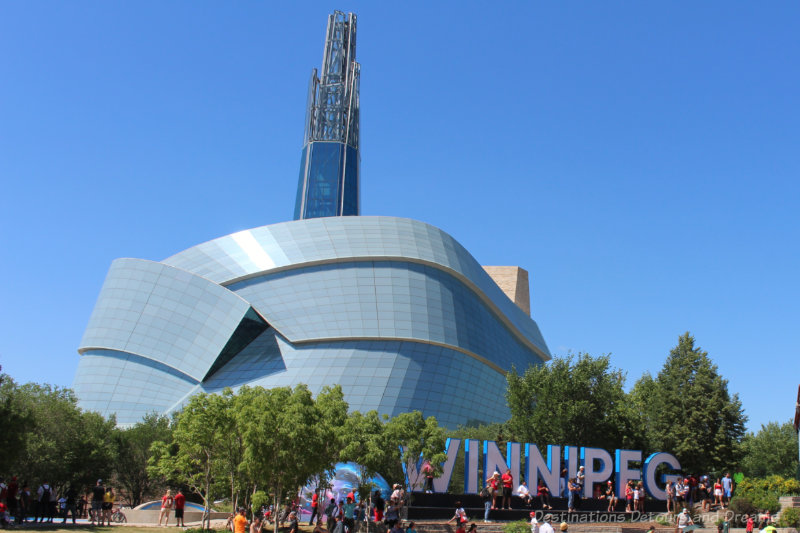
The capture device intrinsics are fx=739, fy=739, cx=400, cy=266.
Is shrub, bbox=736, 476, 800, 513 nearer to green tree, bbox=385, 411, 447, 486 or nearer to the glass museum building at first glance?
green tree, bbox=385, 411, 447, 486

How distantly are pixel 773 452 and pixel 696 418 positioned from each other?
Result: 124 ft

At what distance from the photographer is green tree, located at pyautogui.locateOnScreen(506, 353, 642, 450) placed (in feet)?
140

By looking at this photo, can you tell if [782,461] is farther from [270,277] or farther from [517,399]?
[270,277]

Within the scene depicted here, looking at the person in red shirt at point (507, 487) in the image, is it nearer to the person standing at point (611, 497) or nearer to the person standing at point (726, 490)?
the person standing at point (611, 497)

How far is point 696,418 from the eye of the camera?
1695 inches

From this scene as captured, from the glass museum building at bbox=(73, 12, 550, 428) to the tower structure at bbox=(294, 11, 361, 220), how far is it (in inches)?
2107

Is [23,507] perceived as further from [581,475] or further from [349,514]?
[581,475]

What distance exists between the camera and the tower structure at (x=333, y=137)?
116000 mm

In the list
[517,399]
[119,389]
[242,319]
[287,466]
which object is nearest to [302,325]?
[242,319]

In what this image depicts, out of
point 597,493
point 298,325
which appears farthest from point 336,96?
point 597,493

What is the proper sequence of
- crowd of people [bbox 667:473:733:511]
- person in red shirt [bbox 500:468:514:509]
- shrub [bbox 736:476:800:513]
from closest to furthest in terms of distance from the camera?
person in red shirt [bbox 500:468:514:509]
shrub [bbox 736:476:800:513]
crowd of people [bbox 667:473:733:511]

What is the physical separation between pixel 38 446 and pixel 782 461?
6664 cm

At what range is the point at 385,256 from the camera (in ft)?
198

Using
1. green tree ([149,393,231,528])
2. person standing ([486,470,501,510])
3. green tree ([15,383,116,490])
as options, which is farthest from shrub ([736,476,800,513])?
green tree ([15,383,116,490])
